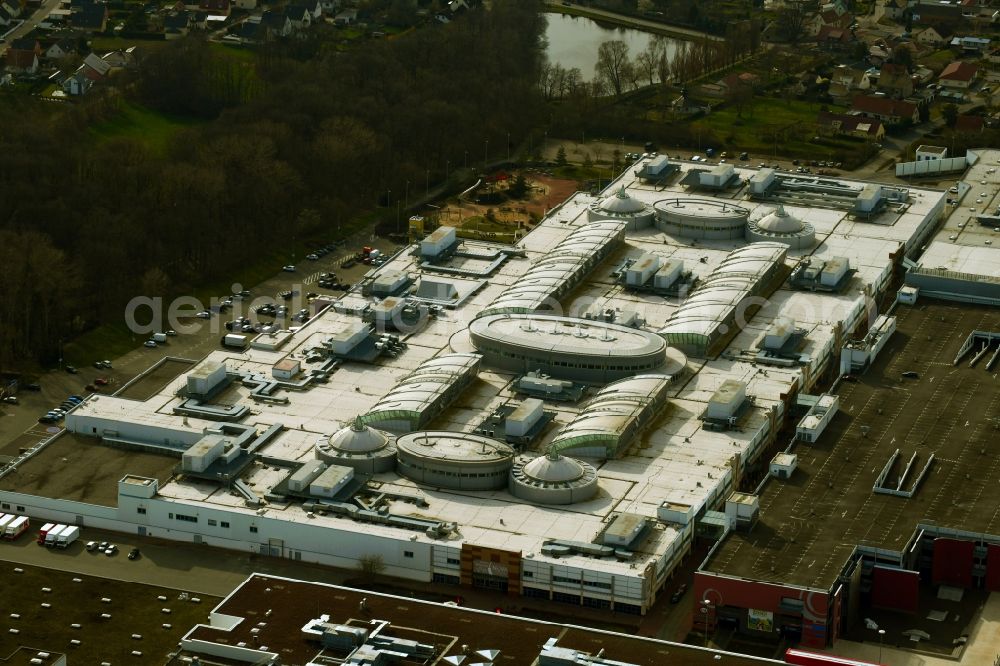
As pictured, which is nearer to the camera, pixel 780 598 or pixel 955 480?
pixel 780 598

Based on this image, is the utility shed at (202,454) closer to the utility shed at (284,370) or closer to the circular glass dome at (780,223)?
the utility shed at (284,370)

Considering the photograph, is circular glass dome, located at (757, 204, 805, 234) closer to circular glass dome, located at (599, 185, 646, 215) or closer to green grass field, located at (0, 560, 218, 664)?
circular glass dome, located at (599, 185, 646, 215)

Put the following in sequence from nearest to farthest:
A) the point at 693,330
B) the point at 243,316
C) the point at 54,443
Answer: the point at 54,443 → the point at 693,330 → the point at 243,316

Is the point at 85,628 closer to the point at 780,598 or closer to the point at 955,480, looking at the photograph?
the point at 780,598

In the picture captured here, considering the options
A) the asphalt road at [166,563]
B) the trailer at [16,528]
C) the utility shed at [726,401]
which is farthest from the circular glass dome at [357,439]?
the utility shed at [726,401]

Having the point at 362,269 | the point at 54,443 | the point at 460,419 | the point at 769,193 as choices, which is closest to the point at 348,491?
the point at 460,419

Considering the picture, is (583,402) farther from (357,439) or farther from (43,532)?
(43,532)

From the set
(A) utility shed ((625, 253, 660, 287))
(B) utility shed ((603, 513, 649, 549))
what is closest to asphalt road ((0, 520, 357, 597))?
(B) utility shed ((603, 513, 649, 549))
